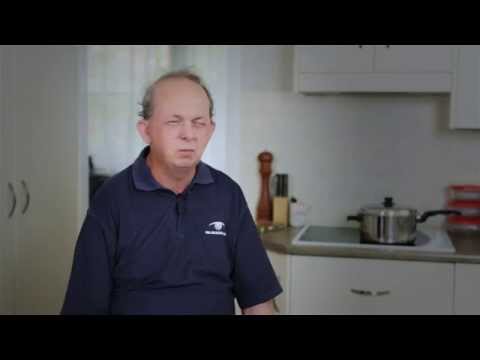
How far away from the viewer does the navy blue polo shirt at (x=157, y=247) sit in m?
0.96

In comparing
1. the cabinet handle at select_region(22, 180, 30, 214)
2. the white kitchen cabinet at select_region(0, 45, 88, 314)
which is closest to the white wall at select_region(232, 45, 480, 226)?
the white kitchen cabinet at select_region(0, 45, 88, 314)

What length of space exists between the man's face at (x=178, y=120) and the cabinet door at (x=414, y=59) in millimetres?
1196

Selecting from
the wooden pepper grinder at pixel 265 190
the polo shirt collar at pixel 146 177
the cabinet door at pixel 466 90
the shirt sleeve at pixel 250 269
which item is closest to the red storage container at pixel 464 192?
the cabinet door at pixel 466 90

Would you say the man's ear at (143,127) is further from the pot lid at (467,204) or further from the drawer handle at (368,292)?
the pot lid at (467,204)

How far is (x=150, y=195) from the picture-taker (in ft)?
3.24

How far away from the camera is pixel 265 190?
2336 millimetres

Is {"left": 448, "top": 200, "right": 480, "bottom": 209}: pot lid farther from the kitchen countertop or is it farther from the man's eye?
the man's eye

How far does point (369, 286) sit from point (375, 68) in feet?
2.38

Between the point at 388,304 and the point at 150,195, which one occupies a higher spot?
the point at 150,195

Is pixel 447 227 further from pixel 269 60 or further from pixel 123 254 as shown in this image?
pixel 123 254
